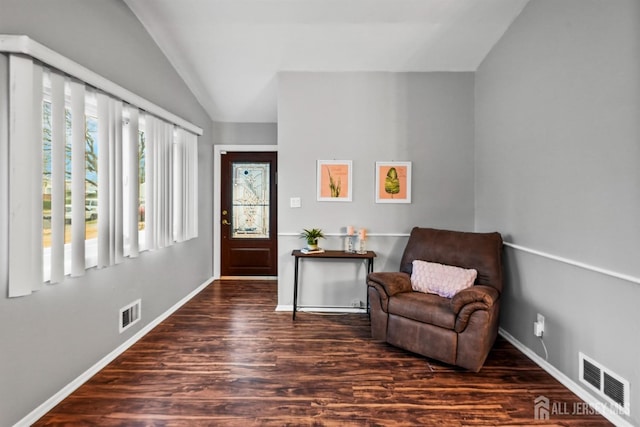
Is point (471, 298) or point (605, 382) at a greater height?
point (471, 298)

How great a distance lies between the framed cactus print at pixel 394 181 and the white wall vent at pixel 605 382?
1.97 metres

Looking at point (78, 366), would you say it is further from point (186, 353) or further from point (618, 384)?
point (618, 384)

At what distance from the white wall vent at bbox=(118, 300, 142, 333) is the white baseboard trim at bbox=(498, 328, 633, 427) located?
3.26 metres

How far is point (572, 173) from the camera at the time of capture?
6.88ft

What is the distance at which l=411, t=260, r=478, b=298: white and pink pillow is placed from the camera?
2.65 meters

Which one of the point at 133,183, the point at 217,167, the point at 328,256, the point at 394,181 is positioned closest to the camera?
the point at 133,183

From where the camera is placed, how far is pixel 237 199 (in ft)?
16.1

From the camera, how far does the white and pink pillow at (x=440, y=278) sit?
2.65 meters

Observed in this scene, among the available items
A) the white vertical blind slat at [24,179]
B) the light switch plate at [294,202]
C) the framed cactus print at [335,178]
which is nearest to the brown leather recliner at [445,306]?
the framed cactus print at [335,178]

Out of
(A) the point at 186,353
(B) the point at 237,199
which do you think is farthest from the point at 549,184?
(B) the point at 237,199

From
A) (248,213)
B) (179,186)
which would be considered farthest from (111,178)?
(248,213)

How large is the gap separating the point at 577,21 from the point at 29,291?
363cm

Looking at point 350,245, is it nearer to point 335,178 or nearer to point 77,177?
point 335,178

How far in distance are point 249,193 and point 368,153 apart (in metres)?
2.17
